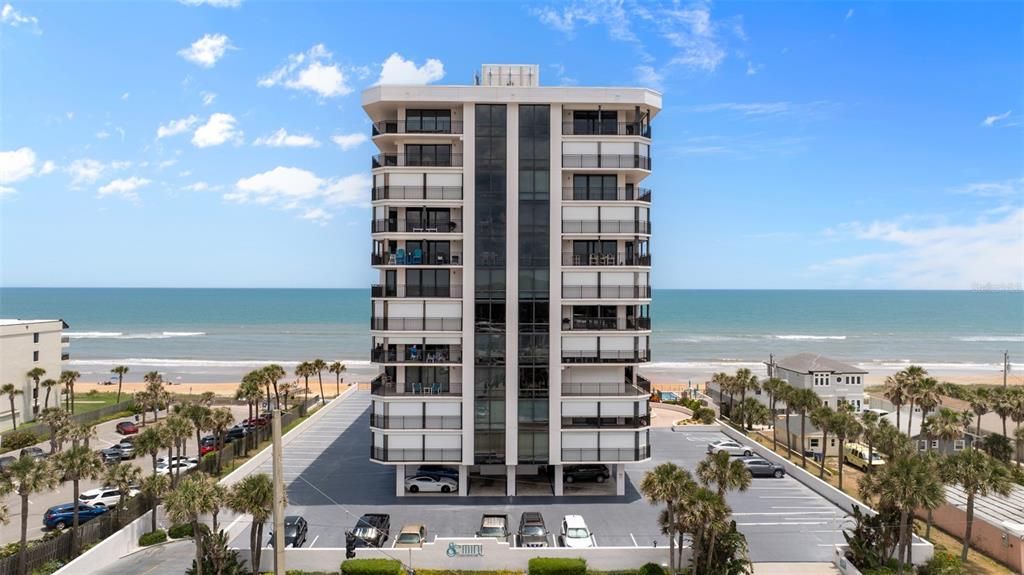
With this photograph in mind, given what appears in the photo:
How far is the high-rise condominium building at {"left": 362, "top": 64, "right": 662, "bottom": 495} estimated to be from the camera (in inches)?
1474

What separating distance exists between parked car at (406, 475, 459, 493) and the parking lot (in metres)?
0.67

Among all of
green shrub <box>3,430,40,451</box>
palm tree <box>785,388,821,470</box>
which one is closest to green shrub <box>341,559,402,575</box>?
palm tree <box>785,388,821,470</box>

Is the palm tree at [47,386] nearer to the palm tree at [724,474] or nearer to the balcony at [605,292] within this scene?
the balcony at [605,292]

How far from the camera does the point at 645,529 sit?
34.0 metres

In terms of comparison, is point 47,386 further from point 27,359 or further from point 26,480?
point 26,480

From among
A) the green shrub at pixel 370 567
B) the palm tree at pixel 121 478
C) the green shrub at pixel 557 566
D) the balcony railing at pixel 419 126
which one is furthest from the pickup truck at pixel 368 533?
the balcony railing at pixel 419 126

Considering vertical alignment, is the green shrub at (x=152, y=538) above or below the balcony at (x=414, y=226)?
below

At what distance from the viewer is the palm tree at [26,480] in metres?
27.1

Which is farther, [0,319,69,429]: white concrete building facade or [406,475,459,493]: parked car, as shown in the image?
[0,319,69,429]: white concrete building facade

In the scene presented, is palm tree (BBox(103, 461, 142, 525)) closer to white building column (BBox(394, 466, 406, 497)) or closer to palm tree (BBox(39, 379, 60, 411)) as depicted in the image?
white building column (BBox(394, 466, 406, 497))

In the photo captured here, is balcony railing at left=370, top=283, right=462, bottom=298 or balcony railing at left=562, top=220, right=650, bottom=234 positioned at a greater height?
balcony railing at left=562, top=220, right=650, bottom=234

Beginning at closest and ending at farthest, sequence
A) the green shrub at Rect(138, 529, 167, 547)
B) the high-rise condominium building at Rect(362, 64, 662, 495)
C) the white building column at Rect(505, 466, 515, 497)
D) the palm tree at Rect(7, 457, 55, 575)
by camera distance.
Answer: the palm tree at Rect(7, 457, 55, 575), the green shrub at Rect(138, 529, 167, 547), the high-rise condominium building at Rect(362, 64, 662, 495), the white building column at Rect(505, 466, 515, 497)

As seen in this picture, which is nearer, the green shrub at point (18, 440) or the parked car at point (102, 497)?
the parked car at point (102, 497)

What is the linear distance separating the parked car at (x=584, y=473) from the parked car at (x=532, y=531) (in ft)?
24.9
